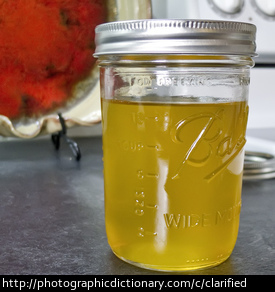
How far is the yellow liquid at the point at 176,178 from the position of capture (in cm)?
47

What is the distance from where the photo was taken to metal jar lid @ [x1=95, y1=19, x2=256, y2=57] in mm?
428

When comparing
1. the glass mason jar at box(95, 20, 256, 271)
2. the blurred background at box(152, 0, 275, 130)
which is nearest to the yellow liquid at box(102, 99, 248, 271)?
the glass mason jar at box(95, 20, 256, 271)

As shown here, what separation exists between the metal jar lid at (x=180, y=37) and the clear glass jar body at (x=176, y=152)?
0.7 inches

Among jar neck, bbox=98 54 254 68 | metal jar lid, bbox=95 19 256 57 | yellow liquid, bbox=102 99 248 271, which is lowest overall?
yellow liquid, bbox=102 99 248 271

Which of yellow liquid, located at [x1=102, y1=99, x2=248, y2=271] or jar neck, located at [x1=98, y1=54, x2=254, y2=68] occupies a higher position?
jar neck, located at [x1=98, y1=54, x2=254, y2=68]

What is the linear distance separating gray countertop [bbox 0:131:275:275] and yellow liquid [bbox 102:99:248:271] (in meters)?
0.03

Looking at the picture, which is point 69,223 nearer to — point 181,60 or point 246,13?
point 181,60

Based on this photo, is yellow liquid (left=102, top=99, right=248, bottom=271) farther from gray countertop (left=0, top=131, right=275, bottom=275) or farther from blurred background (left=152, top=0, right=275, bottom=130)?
blurred background (left=152, top=0, right=275, bottom=130)

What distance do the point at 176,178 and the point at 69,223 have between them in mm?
218

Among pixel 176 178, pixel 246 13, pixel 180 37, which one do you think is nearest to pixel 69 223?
pixel 176 178

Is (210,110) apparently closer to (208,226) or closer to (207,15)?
(208,226)

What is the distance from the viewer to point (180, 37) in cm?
43

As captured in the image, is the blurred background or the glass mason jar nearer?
the glass mason jar

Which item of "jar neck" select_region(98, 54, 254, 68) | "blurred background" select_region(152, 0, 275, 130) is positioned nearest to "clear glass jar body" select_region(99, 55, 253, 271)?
"jar neck" select_region(98, 54, 254, 68)
